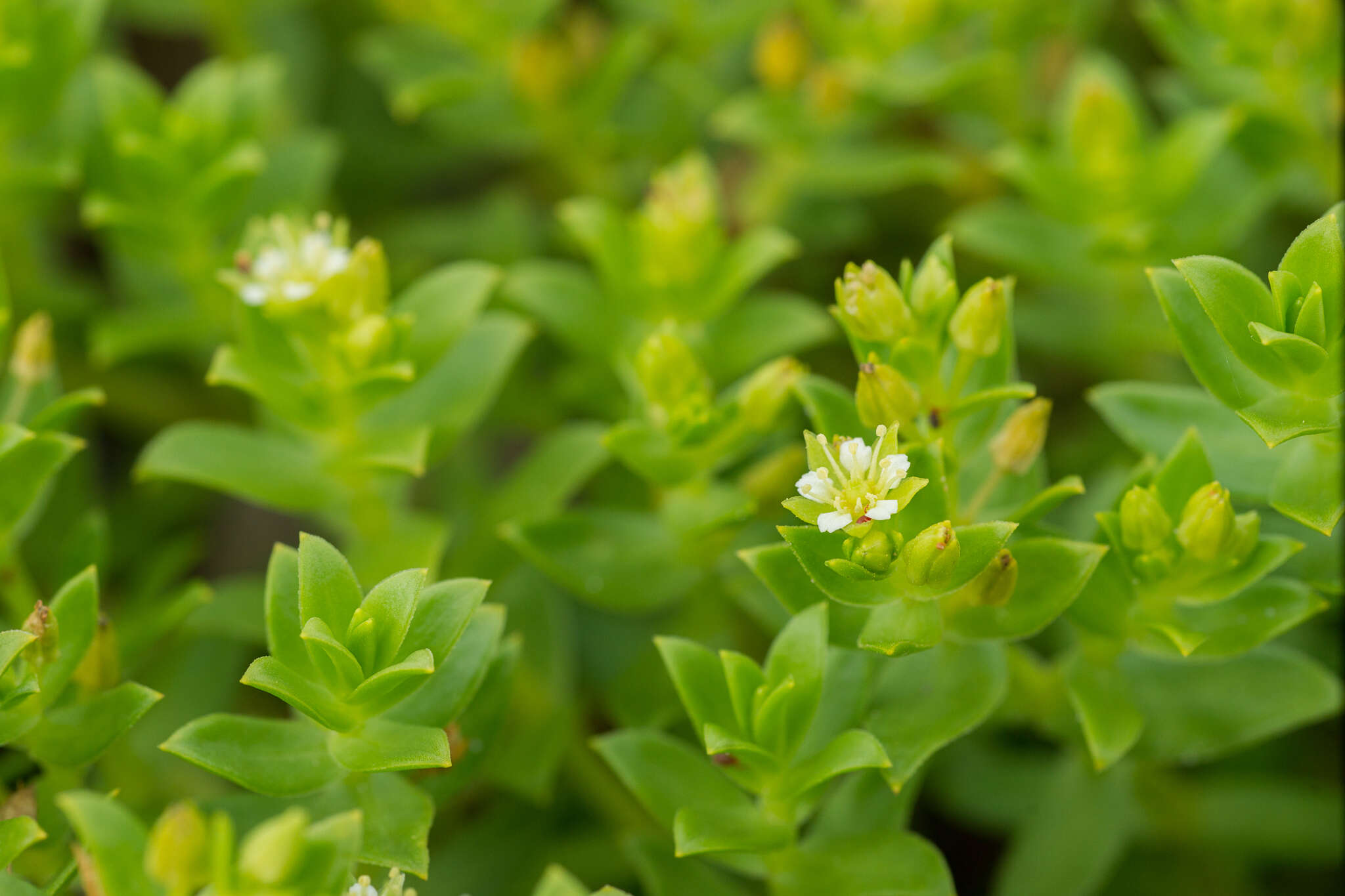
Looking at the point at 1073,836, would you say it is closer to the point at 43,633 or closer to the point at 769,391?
the point at 769,391

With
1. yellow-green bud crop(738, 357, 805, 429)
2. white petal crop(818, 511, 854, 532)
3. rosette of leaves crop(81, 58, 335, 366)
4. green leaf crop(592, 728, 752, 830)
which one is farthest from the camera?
rosette of leaves crop(81, 58, 335, 366)

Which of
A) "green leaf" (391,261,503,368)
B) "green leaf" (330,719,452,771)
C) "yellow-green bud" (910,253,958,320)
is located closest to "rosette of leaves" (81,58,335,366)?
"green leaf" (391,261,503,368)

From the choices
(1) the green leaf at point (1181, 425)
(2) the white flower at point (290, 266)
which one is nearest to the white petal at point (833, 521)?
(1) the green leaf at point (1181, 425)

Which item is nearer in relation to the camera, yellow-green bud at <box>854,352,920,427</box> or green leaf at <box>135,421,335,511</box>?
yellow-green bud at <box>854,352,920,427</box>

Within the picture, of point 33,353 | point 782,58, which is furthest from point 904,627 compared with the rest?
point 782,58

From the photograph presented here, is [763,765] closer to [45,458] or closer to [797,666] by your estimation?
[797,666]

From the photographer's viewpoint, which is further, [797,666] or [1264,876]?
[1264,876]

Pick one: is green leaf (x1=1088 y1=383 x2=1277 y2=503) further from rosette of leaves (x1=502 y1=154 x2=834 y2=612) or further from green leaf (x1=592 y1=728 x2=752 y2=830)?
green leaf (x1=592 y1=728 x2=752 y2=830)

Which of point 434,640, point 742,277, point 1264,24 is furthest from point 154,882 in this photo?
point 1264,24
